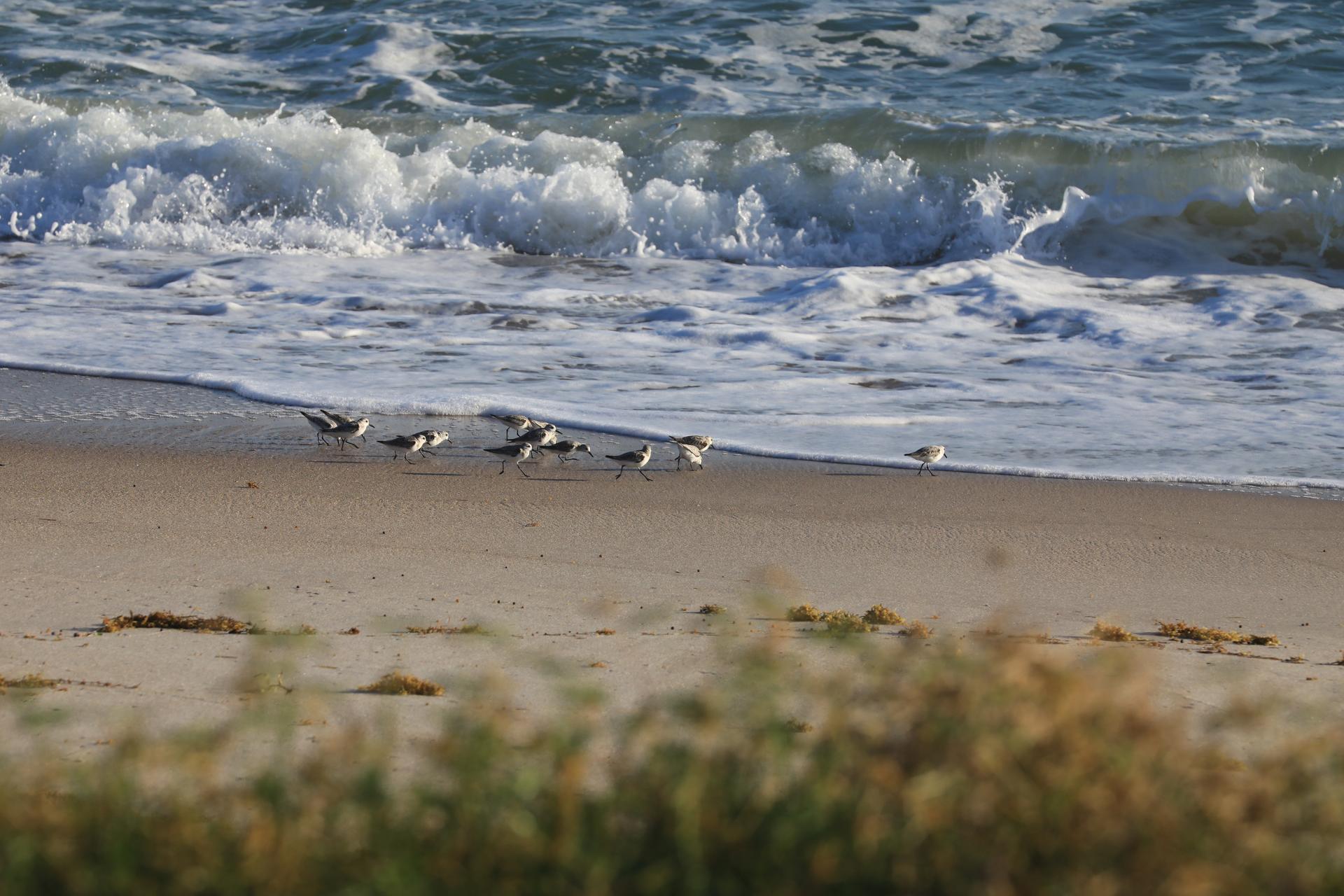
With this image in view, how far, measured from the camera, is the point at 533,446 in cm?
801

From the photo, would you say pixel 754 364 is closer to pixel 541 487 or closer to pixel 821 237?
pixel 541 487

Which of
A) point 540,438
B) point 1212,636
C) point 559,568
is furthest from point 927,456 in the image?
point 1212,636

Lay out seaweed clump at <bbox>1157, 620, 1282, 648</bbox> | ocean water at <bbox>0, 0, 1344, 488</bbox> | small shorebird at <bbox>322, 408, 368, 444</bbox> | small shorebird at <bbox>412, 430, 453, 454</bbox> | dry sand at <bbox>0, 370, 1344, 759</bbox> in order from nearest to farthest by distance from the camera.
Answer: dry sand at <bbox>0, 370, 1344, 759</bbox> < seaweed clump at <bbox>1157, 620, 1282, 648</bbox> < small shorebird at <bbox>412, 430, 453, 454</bbox> < small shorebird at <bbox>322, 408, 368, 444</bbox> < ocean water at <bbox>0, 0, 1344, 488</bbox>

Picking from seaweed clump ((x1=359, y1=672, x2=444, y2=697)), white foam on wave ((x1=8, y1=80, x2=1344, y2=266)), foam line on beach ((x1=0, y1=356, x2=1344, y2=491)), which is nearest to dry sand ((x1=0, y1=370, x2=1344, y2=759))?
seaweed clump ((x1=359, y1=672, x2=444, y2=697))

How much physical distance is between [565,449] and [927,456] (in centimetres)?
212

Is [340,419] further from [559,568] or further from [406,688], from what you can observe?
[406,688]

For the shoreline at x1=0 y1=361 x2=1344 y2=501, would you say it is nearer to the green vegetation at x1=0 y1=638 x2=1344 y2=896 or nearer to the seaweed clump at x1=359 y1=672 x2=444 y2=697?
the seaweed clump at x1=359 y1=672 x2=444 y2=697

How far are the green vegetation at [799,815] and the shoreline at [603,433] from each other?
599 centimetres

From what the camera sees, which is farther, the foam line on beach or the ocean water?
the ocean water

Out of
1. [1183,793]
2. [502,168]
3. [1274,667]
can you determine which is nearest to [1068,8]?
[502,168]

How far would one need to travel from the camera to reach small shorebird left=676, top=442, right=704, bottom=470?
8.00 meters

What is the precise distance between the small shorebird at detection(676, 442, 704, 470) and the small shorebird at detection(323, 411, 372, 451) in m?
1.89

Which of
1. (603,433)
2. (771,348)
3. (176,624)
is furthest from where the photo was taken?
(771,348)

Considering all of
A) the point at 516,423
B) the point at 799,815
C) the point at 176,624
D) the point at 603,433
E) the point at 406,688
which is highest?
the point at 799,815
